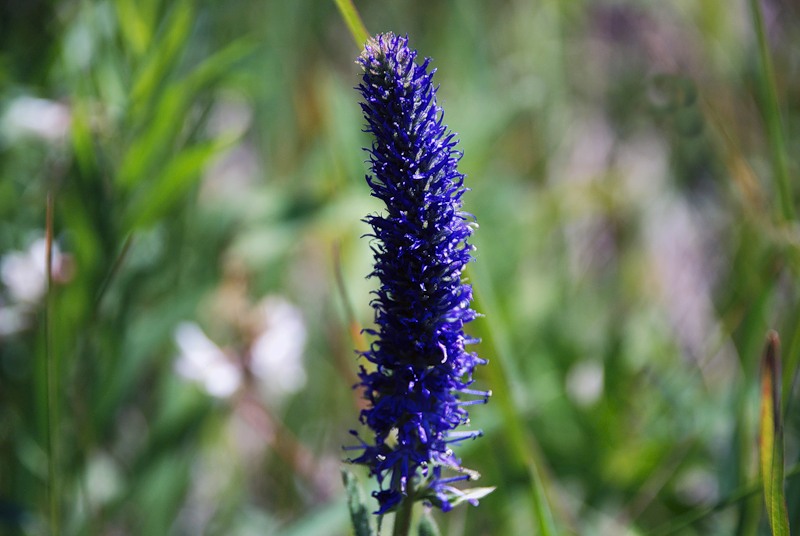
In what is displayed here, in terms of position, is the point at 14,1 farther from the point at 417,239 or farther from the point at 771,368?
the point at 771,368

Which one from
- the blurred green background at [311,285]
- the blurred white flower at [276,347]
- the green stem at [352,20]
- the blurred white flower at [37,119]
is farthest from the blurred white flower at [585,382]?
the blurred white flower at [37,119]

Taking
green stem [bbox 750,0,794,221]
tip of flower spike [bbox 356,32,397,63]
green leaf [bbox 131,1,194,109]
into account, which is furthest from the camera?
green leaf [bbox 131,1,194,109]

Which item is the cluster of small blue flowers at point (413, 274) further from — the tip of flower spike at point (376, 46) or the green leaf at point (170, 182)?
the green leaf at point (170, 182)

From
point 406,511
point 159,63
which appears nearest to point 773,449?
point 406,511

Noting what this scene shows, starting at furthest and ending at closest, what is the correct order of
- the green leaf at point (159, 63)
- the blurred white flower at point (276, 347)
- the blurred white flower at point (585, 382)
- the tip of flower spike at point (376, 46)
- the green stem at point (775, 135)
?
the blurred white flower at point (585, 382), the blurred white flower at point (276, 347), the green leaf at point (159, 63), the green stem at point (775, 135), the tip of flower spike at point (376, 46)

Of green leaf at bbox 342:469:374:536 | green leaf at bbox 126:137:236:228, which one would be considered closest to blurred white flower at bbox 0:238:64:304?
green leaf at bbox 126:137:236:228

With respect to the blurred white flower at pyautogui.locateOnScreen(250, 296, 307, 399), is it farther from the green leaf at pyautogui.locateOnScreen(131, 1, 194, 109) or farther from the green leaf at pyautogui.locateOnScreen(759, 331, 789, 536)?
the green leaf at pyautogui.locateOnScreen(759, 331, 789, 536)

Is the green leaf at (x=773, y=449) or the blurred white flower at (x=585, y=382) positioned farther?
the blurred white flower at (x=585, y=382)

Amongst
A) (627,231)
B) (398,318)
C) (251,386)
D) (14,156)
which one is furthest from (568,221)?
(398,318)
